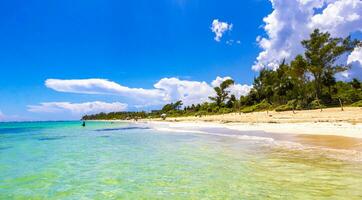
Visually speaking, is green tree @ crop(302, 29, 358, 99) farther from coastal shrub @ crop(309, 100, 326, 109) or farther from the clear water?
the clear water

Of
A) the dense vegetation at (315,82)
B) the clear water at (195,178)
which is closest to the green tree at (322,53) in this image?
the dense vegetation at (315,82)

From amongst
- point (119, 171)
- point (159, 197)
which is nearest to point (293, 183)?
point (159, 197)

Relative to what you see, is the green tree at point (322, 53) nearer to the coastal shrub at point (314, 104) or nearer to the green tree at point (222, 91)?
the coastal shrub at point (314, 104)

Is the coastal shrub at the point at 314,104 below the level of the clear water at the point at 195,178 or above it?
above

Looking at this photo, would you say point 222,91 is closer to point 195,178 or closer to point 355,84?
point 355,84

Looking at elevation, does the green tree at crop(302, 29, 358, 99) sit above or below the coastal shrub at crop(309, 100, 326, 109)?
above

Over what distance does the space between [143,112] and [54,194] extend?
15207cm

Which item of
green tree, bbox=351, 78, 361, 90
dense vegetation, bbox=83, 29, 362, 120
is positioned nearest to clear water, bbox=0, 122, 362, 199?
dense vegetation, bbox=83, 29, 362, 120

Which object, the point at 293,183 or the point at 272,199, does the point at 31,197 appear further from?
the point at 293,183

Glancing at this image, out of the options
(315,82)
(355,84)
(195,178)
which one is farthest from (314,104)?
(195,178)

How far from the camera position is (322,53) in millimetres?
51781

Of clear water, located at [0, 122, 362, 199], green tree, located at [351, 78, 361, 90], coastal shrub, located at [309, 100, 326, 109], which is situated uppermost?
green tree, located at [351, 78, 361, 90]

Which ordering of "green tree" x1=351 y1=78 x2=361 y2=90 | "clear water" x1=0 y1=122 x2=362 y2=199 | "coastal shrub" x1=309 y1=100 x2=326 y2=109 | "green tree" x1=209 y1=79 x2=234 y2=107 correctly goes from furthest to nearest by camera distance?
"green tree" x1=209 y1=79 x2=234 y2=107 < "green tree" x1=351 y1=78 x2=361 y2=90 < "coastal shrub" x1=309 y1=100 x2=326 y2=109 < "clear water" x1=0 y1=122 x2=362 y2=199

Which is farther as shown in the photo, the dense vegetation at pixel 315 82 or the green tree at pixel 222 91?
the green tree at pixel 222 91
